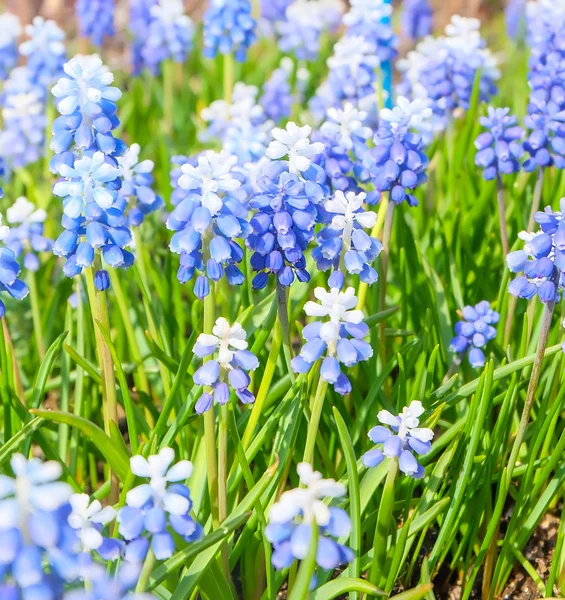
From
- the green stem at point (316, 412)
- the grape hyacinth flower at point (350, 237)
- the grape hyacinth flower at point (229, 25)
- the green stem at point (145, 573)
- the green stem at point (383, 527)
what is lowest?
the green stem at point (383, 527)

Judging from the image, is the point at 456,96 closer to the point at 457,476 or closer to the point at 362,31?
the point at 362,31

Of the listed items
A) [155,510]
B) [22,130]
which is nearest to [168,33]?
[22,130]

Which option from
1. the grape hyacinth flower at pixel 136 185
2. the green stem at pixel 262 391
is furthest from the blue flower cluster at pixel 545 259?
the grape hyacinth flower at pixel 136 185

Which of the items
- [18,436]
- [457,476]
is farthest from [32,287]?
[457,476]

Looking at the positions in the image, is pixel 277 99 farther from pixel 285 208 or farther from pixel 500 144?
pixel 285 208

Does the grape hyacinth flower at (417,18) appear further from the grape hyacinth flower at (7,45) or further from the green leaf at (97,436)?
the green leaf at (97,436)

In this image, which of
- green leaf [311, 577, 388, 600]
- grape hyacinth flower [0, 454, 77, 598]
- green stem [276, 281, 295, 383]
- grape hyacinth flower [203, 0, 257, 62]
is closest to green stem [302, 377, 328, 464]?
green stem [276, 281, 295, 383]

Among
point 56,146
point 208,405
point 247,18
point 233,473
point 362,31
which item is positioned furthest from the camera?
point 247,18
